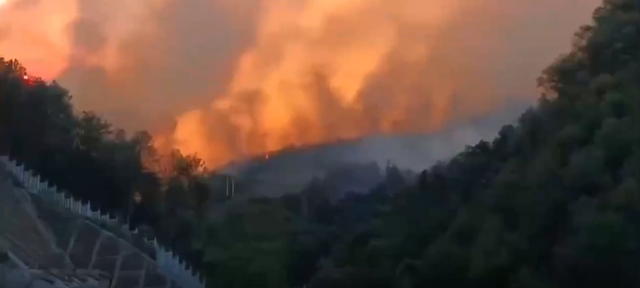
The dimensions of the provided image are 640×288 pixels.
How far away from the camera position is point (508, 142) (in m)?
8.10

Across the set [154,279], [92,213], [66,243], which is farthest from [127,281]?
[92,213]

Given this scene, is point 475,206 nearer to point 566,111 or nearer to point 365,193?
point 566,111

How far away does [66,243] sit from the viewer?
365 inches

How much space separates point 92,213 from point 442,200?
477cm

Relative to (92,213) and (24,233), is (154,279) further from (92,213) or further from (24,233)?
(92,213)

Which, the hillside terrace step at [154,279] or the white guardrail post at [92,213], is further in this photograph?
the white guardrail post at [92,213]

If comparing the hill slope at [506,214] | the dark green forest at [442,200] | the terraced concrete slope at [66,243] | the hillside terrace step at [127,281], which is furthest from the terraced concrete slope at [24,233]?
the hill slope at [506,214]

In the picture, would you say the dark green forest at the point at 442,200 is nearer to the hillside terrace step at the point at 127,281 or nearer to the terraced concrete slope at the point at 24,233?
the hillside terrace step at the point at 127,281

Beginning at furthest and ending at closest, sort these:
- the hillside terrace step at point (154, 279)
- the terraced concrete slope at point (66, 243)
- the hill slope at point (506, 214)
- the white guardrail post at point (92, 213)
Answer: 1. the white guardrail post at point (92, 213)
2. the hillside terrace step at point (154, 279)
3. the terraced concrete slope at point (66, 243)
4. the hill slope at point (506, 214)

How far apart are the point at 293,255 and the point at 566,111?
3209 mm

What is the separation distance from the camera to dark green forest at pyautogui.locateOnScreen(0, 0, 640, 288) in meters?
6.07

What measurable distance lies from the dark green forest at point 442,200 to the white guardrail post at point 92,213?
0.58 ft

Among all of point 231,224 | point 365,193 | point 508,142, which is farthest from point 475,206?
point 231,224

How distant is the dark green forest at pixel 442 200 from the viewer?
607 cm
